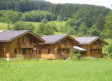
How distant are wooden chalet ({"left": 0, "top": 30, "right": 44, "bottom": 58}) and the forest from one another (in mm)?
37839

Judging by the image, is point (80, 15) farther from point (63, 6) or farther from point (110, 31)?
point (110, 31)

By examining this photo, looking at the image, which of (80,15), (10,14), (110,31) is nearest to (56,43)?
(110,31)

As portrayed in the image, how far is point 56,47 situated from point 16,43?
29.5 feet

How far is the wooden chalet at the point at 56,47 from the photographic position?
46.7 m

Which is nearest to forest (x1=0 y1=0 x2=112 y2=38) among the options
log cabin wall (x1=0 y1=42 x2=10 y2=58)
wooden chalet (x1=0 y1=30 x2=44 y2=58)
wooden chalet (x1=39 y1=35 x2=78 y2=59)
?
wooden chalet (x1=39 y1=35 x2=78 y2=59)

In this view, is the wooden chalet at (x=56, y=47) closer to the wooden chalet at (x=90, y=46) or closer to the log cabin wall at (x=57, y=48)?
the log cabin wall at (x=57, y=48)

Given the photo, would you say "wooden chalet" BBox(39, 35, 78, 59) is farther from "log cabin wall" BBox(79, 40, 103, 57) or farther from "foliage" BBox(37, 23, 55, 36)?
"foliage" BBox(37, 23, 55, 36)

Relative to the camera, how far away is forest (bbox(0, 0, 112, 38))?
335 ft

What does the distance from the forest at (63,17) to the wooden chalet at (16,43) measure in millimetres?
37839

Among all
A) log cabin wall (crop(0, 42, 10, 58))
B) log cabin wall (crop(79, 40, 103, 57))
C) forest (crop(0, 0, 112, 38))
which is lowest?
log cabin wall (crop(79, 40, 103, 57))

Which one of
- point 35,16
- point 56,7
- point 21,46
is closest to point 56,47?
point 21,46

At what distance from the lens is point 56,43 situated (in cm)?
4756

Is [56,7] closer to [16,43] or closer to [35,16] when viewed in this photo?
[35,16]

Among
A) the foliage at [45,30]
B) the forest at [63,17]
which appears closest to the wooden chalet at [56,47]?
the foliage at [45,30]
